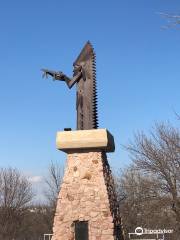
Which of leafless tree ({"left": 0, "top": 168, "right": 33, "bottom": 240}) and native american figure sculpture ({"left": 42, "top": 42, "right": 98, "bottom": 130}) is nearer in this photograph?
native american figure sculpture ({"left": 42, "top": 42, "right": 98, "bottom": 130})

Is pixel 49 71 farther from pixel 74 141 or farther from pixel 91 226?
pixel 91 226

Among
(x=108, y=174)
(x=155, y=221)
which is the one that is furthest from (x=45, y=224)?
(x=108, y=174)

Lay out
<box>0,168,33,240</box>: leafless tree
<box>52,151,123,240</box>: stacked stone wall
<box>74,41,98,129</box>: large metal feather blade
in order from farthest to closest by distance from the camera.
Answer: <box>0,168,33,240</box>: leafless tree < <box>74,41,98,129</box>: large metal feather blade < <box>52,151,123,240</box>: stacked stone wall

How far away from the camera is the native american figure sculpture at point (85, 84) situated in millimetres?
12570

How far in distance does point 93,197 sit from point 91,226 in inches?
27.5

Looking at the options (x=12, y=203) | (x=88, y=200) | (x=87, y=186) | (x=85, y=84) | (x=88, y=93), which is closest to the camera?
(x=88, y=200)

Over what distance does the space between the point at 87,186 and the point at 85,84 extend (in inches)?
112

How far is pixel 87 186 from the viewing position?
1177 cm

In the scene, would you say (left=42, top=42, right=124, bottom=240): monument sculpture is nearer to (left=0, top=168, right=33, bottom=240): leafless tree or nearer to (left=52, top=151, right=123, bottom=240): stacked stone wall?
(left=52, top=151, right=123, bottom=240): stacked stone wall

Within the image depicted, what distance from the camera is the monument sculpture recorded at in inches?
452

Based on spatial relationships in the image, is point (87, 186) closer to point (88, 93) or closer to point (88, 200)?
point (88, 200)

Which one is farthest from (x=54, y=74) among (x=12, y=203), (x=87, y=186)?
(x=12, y=203)

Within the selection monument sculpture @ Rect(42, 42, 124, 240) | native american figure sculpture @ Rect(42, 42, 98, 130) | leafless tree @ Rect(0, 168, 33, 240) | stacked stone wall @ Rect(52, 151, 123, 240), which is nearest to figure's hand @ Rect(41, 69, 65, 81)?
native american figure sculpture @ Rect(42, 42, 98, 130)

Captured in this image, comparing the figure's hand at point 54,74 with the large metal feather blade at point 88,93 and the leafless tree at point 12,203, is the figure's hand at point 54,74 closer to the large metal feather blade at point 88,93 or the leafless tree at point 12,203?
the large metal feather blade at point 88,93
